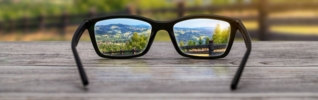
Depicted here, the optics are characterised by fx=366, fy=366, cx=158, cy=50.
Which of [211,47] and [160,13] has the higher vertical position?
[211,47]

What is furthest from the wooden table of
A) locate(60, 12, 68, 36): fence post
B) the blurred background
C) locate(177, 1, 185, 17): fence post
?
locate(60, 12, 68, 36): fence post

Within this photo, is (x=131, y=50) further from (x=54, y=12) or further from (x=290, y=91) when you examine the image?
(x=54, y=12)

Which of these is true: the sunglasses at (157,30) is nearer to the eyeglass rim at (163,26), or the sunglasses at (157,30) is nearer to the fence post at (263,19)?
the eyeglass rim at (163,26)

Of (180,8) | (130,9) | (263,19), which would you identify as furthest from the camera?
(130,9)

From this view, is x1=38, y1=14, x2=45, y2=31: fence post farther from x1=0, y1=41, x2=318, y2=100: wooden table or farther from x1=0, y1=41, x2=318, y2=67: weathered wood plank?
x1=0, y1=41, x2=318, y2=100: wooden table

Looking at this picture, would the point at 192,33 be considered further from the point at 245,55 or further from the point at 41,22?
the point at 41,22

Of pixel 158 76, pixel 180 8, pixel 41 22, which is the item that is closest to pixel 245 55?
pixel 158 76

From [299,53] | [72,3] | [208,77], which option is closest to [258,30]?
[72,3]
